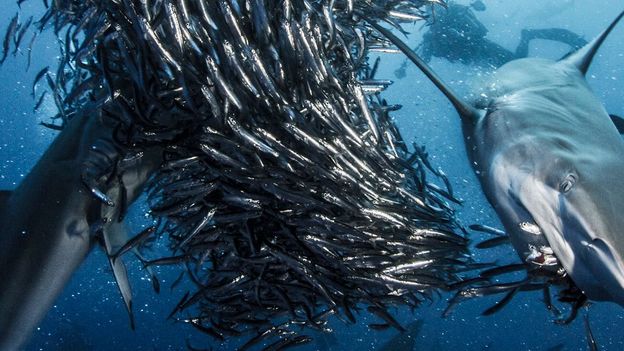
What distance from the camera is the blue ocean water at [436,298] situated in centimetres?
2289

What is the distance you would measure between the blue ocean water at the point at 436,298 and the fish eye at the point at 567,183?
38.5 ft

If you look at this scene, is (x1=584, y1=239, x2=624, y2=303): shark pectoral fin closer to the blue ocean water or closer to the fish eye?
the fish eye

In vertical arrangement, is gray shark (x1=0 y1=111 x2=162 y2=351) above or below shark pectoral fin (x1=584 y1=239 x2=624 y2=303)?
above

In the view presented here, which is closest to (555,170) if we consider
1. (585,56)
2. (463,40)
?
(585,56)

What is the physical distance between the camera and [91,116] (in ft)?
11.7

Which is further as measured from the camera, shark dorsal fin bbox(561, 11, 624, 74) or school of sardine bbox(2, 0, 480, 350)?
shark dorsal fin bbox(561, 11, 624, 74)

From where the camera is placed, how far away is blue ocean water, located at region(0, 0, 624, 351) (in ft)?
75.1

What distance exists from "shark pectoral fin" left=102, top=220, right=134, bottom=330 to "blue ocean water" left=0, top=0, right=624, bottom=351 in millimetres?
10854

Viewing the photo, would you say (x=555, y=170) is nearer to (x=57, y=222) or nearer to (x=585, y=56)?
(x=585, y=56)

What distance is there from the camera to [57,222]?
10.7ft

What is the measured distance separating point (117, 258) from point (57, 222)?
50 cm

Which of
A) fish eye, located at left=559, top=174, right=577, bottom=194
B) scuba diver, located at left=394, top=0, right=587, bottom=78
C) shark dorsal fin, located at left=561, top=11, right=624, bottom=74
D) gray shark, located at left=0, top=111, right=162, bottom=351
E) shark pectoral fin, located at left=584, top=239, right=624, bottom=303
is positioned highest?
gray shark, located at left=0, top=111, right=162, bottom=351

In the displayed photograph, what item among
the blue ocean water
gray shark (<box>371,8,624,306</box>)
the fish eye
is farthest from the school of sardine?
the blue ocean water

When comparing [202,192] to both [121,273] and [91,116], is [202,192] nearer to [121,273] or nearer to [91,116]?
[121,273]
